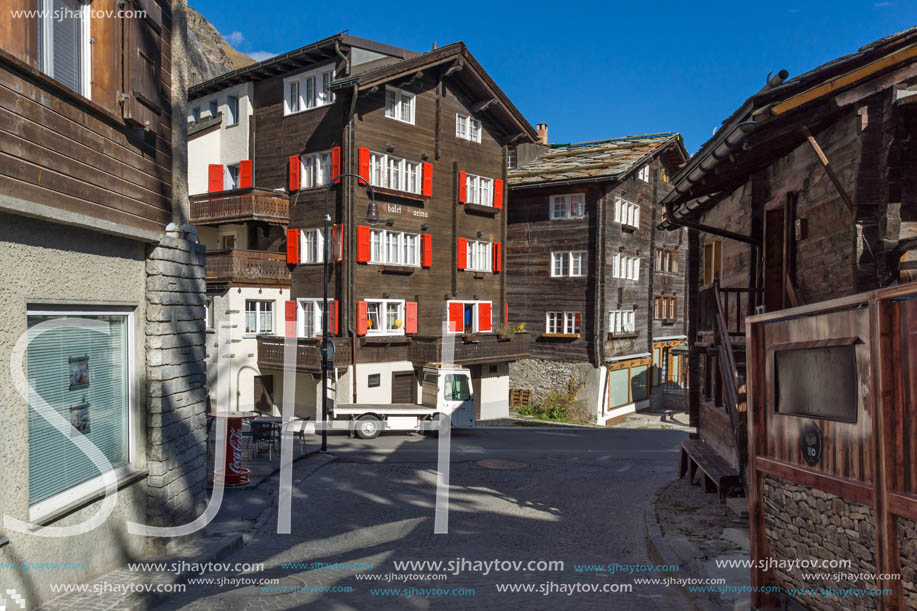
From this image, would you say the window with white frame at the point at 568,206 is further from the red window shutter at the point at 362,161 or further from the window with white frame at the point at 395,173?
the red window shutter at the point at 362,161

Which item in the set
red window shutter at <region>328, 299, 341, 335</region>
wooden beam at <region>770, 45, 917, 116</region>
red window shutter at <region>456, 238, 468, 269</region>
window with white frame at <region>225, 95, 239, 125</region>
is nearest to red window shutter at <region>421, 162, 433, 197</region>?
red window shutter at <region>456, 238, 468, 269</region>

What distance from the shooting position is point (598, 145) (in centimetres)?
Answer: 3759

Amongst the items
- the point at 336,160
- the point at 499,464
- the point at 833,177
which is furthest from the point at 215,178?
the point at 833,177

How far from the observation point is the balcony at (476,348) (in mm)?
26750

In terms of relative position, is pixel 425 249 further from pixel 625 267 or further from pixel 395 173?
pixel 625 267

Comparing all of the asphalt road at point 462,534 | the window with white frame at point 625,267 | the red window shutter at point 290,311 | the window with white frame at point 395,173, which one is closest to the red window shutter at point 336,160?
the window with white frame at point 395,173

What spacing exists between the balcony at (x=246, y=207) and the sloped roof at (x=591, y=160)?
11.8m

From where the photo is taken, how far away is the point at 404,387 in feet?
89.6

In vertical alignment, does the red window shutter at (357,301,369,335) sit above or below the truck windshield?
above

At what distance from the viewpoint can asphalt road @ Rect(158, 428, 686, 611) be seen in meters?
8.06

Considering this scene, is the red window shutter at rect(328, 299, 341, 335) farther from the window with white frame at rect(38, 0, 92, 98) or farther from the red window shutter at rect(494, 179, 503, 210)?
the window with white frame at rect(38, 0, 92, 98)

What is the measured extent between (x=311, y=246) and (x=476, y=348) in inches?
308

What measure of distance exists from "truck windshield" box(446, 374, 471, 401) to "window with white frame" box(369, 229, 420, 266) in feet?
19.0

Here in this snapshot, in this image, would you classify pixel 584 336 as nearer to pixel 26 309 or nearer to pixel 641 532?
pixel 641 532
